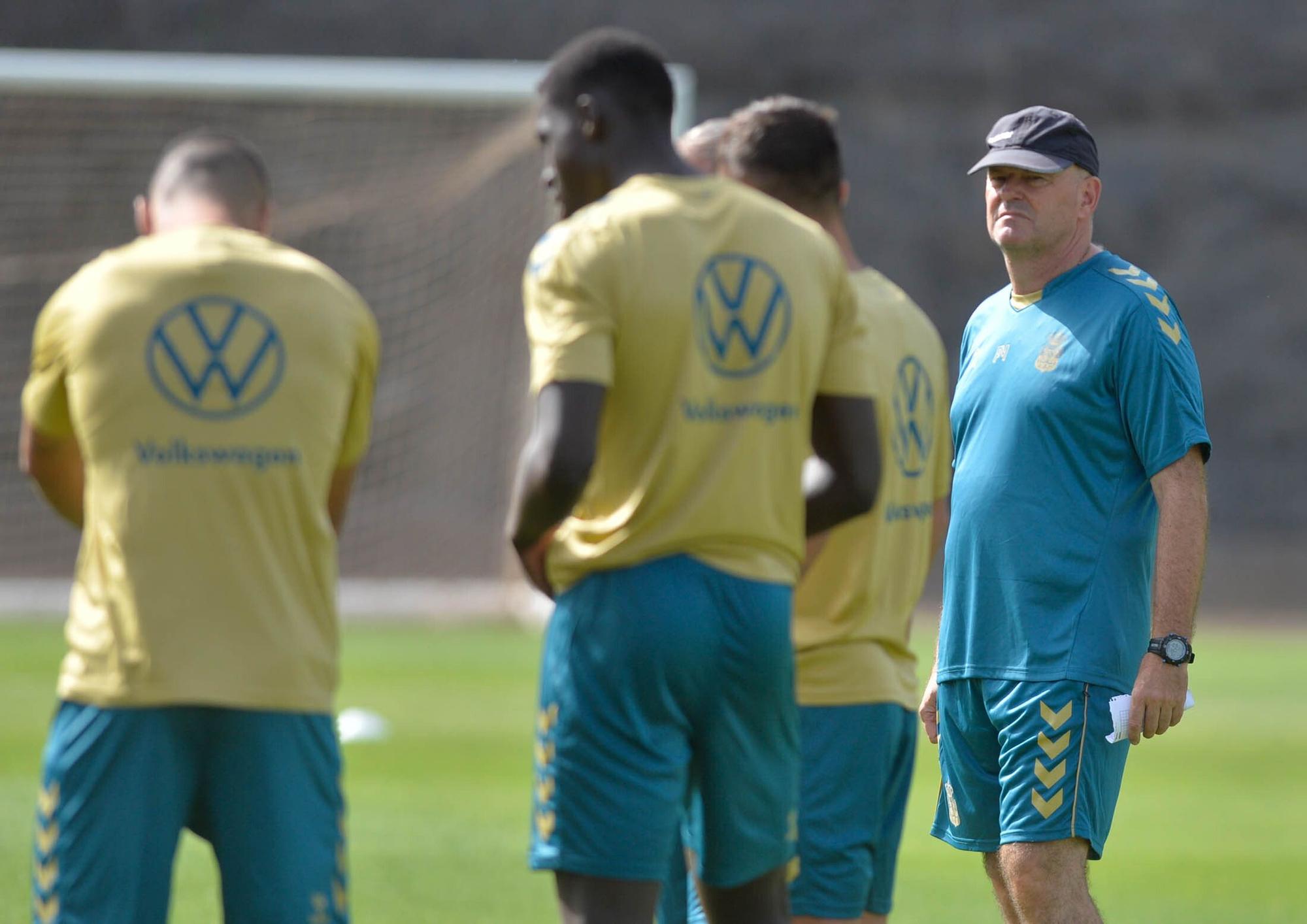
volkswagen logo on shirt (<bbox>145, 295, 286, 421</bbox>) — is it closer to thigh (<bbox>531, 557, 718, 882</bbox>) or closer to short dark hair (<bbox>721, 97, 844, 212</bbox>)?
thigh (<bbox>531, 557, 718, 882</bbox>)

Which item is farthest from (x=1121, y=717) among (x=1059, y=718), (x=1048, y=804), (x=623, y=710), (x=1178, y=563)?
(x=623, y=710)

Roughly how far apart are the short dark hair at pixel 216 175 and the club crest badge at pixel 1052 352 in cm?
180

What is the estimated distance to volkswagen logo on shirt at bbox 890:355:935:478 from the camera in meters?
4.12

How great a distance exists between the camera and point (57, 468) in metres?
3.32

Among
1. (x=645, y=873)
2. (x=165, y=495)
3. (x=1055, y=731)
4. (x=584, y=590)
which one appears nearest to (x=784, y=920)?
(x=645, y=873)

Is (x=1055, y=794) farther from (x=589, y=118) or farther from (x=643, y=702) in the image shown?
(x=589, y=118)

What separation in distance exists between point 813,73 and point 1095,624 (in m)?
20.0

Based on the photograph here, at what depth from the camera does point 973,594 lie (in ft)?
13.8

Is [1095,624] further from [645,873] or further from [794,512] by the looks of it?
[645,873]

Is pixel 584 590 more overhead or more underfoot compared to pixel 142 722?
more overhead

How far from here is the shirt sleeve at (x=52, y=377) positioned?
10.4ft

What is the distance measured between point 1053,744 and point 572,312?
1.64 metres

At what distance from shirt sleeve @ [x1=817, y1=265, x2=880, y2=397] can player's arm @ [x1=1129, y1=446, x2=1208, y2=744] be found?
937 mm

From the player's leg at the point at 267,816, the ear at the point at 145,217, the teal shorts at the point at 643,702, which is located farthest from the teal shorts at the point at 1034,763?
the ear at the point at 145,217
